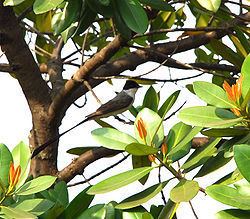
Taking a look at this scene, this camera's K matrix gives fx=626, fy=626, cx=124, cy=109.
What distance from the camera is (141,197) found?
92 cm

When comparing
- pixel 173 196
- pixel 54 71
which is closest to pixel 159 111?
pixel 173 196

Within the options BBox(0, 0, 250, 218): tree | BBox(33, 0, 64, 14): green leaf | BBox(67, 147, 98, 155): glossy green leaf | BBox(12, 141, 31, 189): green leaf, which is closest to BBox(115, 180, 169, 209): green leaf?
BBox(0, 0, 250, 218): tree

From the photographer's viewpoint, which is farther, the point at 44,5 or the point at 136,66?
the point at 136,66

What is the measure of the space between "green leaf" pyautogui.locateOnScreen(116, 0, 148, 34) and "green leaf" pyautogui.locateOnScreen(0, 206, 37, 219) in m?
0.47

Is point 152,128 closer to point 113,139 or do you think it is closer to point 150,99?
point 113,139

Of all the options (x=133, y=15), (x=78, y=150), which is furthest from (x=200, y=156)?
(x=78, y=150)

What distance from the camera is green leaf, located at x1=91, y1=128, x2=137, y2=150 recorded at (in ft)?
3.18

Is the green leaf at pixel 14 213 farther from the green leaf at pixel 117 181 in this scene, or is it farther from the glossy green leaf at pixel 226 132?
the glossy green leaf at pixel 226 132

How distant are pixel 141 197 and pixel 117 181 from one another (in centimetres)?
4

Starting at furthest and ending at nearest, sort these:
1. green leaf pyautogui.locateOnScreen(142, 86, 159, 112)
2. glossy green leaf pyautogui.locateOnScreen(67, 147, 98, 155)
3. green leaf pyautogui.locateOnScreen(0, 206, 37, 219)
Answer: glossy green leaf pyautogui.locateOnScreen(67, 147, 98, 155) < green leaf pyautogui.locateOnScreen(142, 86, 159, 112) < green leaf pyautogui.locateOnScreen(0, 206, 37, 219)

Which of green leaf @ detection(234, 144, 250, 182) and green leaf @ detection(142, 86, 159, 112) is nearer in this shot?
green leaf @ detection(234, 144, 250, 182)

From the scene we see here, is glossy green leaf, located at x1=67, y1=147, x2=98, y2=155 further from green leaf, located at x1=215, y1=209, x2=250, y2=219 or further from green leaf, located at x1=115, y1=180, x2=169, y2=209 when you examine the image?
green leaf, located at x1=215, y1=209, x2=250, y2=219

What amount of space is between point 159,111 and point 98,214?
419 mm

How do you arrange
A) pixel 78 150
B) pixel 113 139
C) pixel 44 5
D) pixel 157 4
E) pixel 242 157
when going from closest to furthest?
pixel 242 157
pixel 113 139
pixel 44 5
pixel 157 4
pixel 78 150
